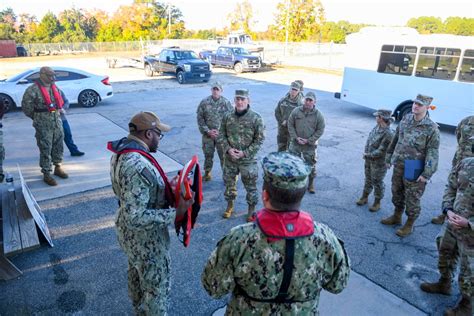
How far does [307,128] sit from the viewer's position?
20.2 feet

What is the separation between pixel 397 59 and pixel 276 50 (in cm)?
2342

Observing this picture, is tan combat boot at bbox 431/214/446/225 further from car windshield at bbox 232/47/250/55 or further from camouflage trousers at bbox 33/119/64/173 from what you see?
car windshield at bbox 232/47/250/55

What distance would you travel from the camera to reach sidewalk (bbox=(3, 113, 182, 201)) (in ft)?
21.0

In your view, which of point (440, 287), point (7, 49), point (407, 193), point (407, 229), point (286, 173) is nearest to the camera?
point (286, 173)

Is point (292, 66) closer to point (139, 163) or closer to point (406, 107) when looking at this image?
point (406, 107)

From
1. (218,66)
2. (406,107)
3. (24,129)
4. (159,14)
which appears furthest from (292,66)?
(159,14)

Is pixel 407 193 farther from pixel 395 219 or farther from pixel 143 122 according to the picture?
pixel 143 122

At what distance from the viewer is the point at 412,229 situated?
5.12 metres

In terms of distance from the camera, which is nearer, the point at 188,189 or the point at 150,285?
the point at 188,189

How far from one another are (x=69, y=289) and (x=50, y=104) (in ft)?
12.1

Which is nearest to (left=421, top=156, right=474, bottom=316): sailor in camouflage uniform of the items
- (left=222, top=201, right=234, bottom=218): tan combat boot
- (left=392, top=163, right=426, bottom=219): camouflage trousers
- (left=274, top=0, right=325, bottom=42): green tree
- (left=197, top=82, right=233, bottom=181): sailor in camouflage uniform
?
(left=392, top=163, right=426, bottom=219): camouflage trousers

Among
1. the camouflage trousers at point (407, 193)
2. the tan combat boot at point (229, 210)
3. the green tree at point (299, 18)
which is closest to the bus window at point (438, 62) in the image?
the camouflage trousers at point (407, 193)

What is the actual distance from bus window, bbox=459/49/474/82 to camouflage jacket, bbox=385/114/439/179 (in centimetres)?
717

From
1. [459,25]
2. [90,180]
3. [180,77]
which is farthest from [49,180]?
[459,25]
